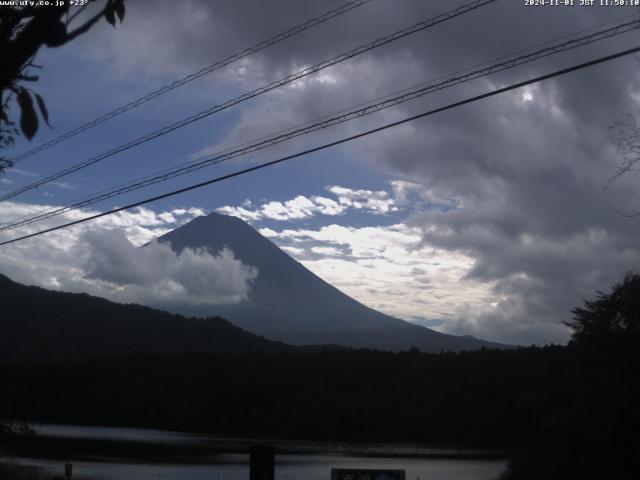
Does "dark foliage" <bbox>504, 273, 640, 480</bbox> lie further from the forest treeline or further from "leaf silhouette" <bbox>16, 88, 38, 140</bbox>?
the forest treeline

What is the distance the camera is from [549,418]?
89.9 ft

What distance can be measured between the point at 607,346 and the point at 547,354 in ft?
224

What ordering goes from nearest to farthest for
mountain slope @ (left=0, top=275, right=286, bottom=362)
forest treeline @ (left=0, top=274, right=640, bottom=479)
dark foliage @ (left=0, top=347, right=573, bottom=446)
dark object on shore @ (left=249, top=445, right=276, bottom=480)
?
dark object on shore @ (left=249, top=445, right=276, bottom=480) < forest treeline @ (left=0, top=274, right=640, bottom=479) < dark foliage @ (left=0, top=347, right=573, bottom=446) < mountain slope @ (left=0, top=275, right=286, bottom=362)

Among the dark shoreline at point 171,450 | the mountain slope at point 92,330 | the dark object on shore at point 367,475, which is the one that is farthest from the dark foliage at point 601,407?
the mountain slope at point 92,330

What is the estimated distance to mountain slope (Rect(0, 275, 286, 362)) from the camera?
5030 inches

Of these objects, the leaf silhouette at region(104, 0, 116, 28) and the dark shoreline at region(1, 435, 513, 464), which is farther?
the dark shoreline at region(1, 435, 513, 464)

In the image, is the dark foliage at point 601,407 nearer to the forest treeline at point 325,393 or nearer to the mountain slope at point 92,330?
the forest treeline at point 325,393

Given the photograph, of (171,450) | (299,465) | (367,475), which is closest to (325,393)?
(171,450)

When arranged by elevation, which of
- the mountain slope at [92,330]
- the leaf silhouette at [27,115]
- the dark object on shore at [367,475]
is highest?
the mountain slope at [92,330]

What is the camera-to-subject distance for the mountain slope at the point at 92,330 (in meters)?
128

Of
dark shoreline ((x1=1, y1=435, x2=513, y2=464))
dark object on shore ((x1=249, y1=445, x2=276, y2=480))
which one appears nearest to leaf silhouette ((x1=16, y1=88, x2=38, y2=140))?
dark object on shore ((x1=249, y1=445, x2=276, y2=480))

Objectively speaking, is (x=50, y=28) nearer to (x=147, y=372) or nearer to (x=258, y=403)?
(x=258, y=403)

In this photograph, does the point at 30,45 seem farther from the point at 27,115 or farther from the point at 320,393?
the point at 320,393

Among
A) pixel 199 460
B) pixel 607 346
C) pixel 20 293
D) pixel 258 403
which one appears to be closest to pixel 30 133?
pixel 607 346
